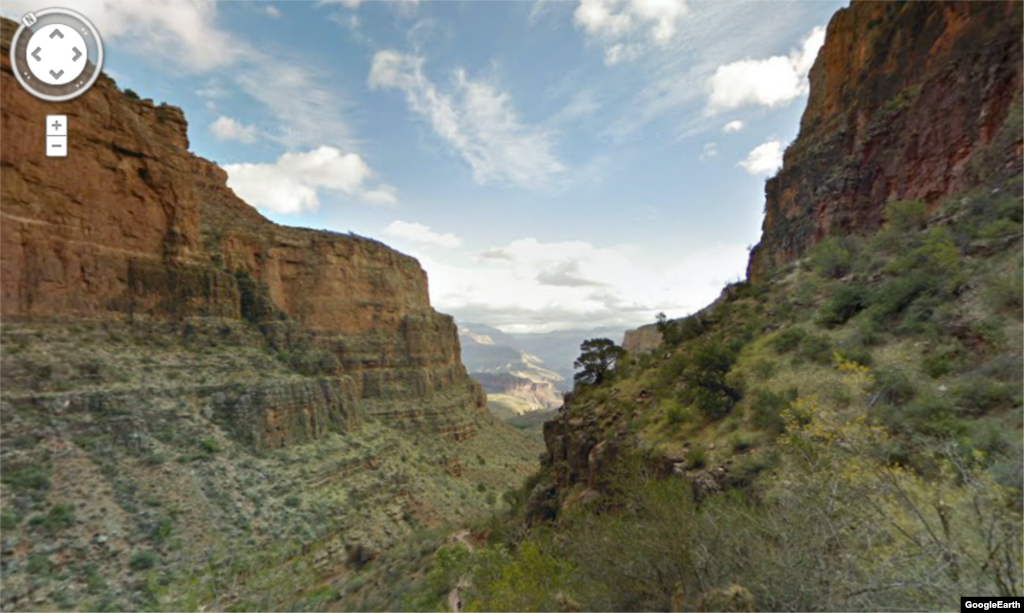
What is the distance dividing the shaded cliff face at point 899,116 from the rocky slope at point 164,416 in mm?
31365

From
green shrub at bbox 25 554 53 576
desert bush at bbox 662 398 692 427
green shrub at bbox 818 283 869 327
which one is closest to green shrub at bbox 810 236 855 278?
green shrub at bbox 818 283 869 327

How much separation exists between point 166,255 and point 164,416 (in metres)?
13.5

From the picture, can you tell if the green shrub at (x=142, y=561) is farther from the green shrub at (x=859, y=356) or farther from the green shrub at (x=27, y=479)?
the green shrub at (x=859, y=356)

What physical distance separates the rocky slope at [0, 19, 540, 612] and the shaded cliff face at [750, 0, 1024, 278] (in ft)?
103

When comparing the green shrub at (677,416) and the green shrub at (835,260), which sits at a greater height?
the green shrub at (835,260)

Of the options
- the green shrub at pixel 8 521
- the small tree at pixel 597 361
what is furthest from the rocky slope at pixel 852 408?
the green shrub at pixel 8 521

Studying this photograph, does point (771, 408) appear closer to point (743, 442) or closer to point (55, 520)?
point (743, 442)

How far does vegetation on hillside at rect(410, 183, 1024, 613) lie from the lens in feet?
15.0

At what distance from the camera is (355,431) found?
114ft

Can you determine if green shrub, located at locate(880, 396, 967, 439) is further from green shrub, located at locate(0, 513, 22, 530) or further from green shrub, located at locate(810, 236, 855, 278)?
green shrub, located at locate(0, 513, 22, 530)

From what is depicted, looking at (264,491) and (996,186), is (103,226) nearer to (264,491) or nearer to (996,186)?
(264,491)

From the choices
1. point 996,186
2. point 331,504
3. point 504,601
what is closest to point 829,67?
point 996,186

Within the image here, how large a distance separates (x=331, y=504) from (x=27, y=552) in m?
12.5

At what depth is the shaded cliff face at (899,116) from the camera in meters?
15.7
